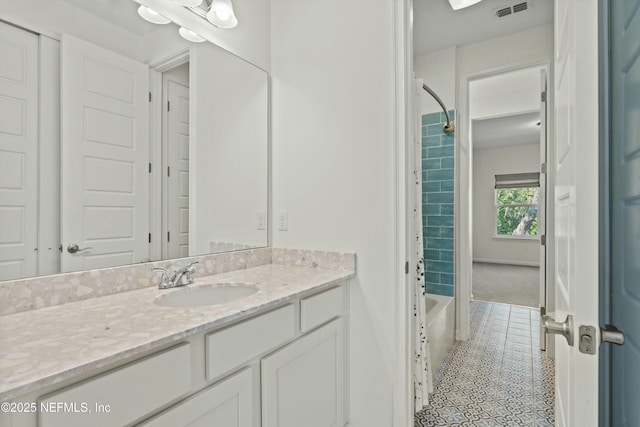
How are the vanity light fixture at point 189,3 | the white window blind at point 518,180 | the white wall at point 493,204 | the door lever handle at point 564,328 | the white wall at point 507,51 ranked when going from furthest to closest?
the white wall at point 493,204, the white window blind at point 518,180, the white wall at point 507,51, the vanity light fixture at point 189,3, the door lever handle at point 564,328

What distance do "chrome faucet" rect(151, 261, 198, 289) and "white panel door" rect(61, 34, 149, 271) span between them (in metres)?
0.12

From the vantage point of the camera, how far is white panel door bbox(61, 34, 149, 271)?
46.4 inches

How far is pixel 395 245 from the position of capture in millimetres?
1582

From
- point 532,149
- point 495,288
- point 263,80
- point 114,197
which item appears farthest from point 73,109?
point 532,149

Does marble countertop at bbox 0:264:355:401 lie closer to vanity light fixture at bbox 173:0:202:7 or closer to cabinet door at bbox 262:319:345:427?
cabinet door at bbox 262:319:345:427

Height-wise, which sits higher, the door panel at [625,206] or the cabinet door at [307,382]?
the door panel at [625,206]

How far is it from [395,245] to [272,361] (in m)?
0.77

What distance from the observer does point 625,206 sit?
32.4 inches

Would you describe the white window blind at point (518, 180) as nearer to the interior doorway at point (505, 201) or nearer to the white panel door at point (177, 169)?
the interior doorway at point (505, 201)

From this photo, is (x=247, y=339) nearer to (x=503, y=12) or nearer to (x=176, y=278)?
(x=176, y=278)

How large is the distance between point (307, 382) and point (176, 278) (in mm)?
719

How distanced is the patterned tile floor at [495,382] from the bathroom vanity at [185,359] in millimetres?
783

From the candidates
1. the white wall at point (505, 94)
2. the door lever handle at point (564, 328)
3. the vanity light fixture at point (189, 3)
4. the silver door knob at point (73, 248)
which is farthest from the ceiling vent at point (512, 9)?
the silver door knob at point (73, 248)

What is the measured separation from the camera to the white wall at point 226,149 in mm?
1647
